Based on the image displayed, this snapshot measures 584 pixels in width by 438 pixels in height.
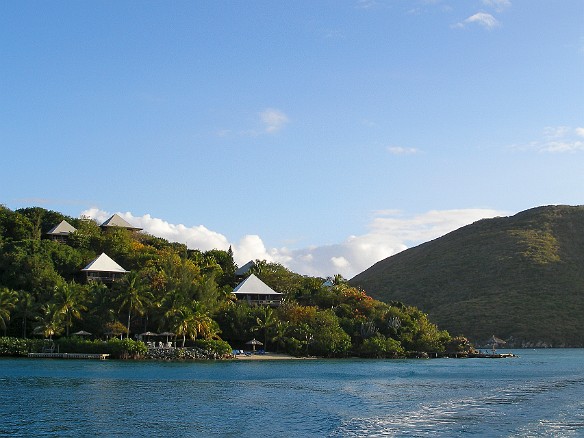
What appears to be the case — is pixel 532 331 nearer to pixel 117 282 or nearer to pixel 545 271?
Answer: pixel 545 271

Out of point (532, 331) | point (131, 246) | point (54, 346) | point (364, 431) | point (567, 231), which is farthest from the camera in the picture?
point (567, 231)

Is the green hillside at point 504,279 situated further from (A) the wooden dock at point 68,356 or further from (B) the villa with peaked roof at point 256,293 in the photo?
(A) the wooden dock at point 68,356

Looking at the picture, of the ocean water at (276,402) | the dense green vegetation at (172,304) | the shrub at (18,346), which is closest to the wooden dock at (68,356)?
the shrub at (18,346)

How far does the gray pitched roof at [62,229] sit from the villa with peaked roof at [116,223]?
5.75 metres

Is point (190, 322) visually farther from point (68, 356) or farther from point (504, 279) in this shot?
point (504, 279)

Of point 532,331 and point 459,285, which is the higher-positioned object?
point 459,285

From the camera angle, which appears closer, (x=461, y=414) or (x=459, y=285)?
(x=461, y=414)

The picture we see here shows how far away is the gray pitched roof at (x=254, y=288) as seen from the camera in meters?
83.2

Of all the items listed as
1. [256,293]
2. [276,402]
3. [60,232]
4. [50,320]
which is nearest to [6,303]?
[50,320]

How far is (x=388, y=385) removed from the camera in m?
46.7

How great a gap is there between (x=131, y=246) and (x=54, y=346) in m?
24.2

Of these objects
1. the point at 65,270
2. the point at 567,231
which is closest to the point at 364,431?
the point at 65,270

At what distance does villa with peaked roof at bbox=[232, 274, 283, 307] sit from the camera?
8319 centimetres

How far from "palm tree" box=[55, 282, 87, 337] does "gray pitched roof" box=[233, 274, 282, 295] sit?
19.1m
